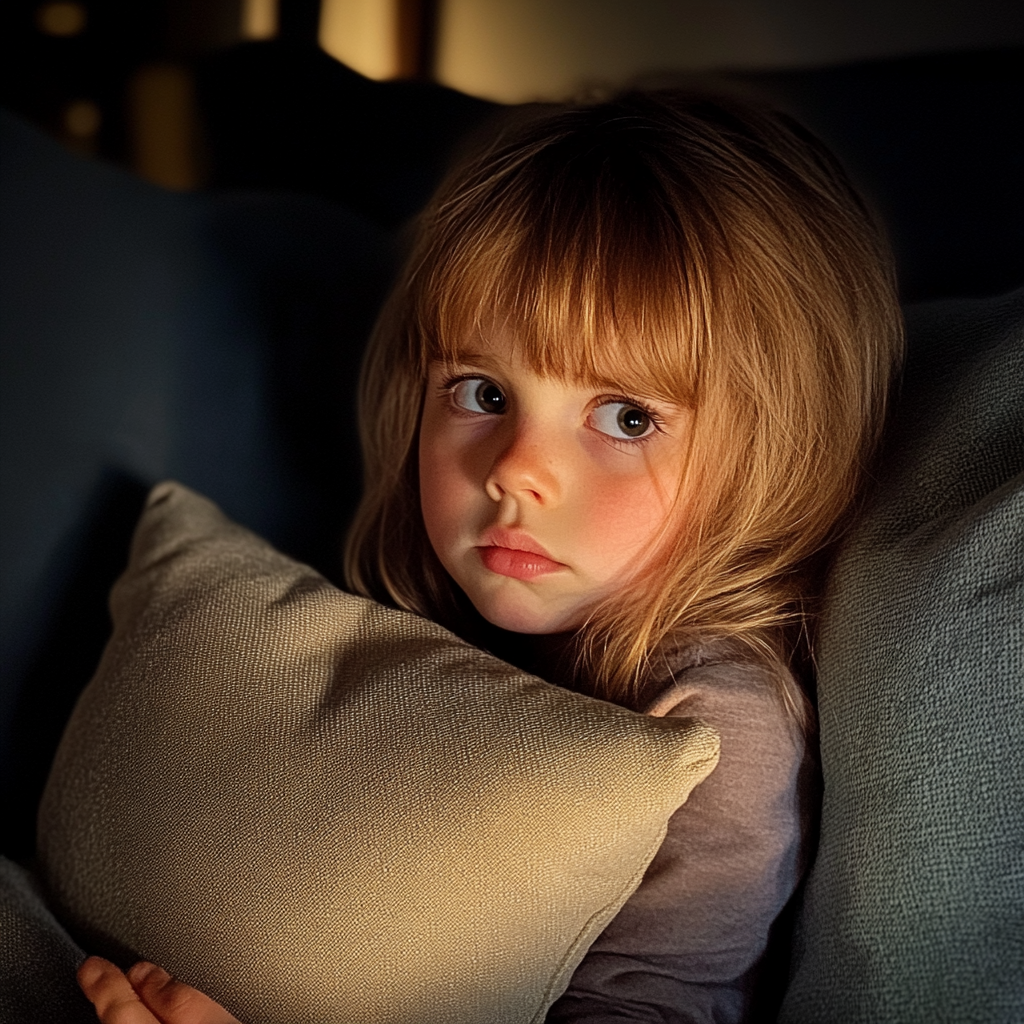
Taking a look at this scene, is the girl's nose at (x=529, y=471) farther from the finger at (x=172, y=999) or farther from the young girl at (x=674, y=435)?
the finger at (x=172, y=999)

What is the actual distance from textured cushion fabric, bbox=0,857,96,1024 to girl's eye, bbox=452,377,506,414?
1.40 feet

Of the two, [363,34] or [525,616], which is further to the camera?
[363,34]

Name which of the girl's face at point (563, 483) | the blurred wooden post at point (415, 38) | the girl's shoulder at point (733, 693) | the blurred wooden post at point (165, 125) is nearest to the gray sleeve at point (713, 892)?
the girl's shoulder at point (733, 693)

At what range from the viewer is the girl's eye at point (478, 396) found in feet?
2.46

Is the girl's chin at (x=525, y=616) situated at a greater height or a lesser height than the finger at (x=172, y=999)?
greater

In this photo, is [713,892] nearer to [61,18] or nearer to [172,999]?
[172,999]

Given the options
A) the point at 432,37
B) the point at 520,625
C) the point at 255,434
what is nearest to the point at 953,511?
the point at 520,625

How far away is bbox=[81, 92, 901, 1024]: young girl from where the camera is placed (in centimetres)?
63

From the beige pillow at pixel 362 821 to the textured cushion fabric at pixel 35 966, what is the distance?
18 millimetres

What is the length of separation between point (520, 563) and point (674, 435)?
0.13 metres

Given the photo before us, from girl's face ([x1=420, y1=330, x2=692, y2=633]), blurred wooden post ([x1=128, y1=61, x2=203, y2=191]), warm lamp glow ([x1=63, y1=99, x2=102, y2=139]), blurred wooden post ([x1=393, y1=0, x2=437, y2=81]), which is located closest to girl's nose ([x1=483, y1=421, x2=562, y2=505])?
girl's face ([x1=420, y1=330, x2=692, y2=633])

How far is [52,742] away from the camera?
33.8 inches

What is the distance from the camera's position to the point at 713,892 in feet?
2.02

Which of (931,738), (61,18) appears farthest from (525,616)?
(61,18)
